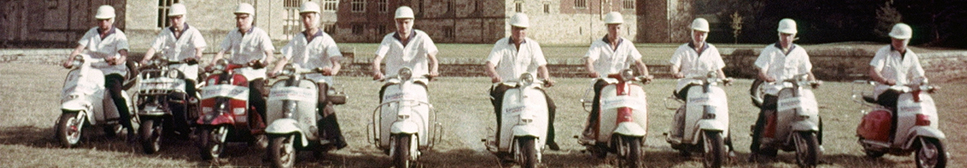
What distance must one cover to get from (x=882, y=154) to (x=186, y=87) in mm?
6633

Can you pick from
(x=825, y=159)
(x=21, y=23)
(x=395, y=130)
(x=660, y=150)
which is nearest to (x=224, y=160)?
(x=395, y=130)

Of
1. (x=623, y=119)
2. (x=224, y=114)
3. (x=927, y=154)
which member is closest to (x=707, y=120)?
(x=623, y=119)

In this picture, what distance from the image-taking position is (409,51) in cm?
695

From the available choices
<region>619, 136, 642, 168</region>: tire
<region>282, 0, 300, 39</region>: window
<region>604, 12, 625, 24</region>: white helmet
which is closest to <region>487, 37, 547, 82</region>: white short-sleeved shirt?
<region>604, 12, 625, 24</region>: white helmet

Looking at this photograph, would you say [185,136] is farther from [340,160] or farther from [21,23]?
[21,23]

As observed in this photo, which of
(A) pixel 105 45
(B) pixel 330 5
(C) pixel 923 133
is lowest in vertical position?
(C) pixel 923 133

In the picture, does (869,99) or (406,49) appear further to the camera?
(869,99)

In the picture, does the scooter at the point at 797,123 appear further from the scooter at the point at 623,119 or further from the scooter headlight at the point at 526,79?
the scooter headlight at the point at 526,79

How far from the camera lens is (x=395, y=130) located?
6.22 m

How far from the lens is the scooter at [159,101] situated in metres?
7.43

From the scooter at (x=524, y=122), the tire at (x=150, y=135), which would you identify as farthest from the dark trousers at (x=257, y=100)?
the scooter at (x=524, y=122)

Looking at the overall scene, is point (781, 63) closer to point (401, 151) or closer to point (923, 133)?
point (923, 133)

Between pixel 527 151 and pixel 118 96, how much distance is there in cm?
442

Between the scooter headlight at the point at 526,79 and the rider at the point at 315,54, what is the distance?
167 centimetres
